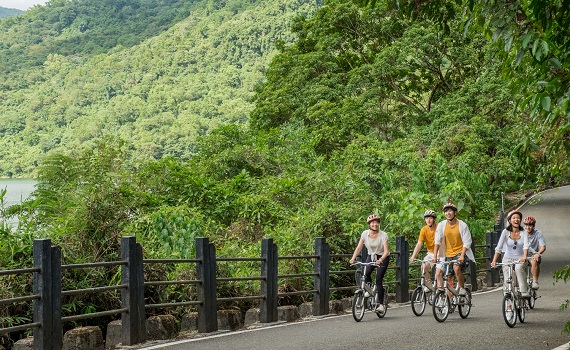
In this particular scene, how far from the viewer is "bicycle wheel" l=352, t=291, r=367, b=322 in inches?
595

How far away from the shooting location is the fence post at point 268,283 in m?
14.5

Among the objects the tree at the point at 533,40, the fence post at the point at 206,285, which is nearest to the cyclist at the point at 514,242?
the fence post at the point at 206,285

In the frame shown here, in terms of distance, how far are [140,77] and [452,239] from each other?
434 feet

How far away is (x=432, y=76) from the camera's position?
160 ft

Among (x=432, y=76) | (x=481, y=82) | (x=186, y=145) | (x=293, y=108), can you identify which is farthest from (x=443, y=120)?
(x=186, y=145)

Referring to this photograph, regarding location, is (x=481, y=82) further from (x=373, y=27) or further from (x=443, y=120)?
(x=373, y=27)

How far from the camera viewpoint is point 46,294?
9.67m

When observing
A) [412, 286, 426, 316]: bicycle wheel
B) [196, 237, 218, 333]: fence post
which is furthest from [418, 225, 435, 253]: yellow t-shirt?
[196, 237, 218, 333]: fence post

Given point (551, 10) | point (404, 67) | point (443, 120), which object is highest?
point (404, 67)

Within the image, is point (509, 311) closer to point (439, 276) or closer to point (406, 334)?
point (439, 276)

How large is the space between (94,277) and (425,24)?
1360 inches

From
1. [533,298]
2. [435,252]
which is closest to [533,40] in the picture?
[435,252]

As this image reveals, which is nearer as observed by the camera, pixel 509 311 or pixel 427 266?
pixel 509 311

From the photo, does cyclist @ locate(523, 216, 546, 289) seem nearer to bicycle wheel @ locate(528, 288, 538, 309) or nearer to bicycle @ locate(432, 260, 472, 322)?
bicycle wheel @ locate(528, 288, 538, 309)
